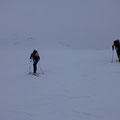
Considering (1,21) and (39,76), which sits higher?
(1,21)

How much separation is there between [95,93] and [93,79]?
2538 millimetres

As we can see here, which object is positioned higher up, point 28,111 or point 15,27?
point 15,27

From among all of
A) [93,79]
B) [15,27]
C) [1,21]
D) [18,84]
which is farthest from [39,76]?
[1,21]

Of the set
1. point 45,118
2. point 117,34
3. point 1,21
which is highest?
point 1,21

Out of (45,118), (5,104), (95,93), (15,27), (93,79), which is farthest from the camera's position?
(15,27)

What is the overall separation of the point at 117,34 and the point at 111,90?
74.0 meters

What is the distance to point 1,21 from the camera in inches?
3159

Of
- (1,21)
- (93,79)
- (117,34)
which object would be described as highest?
(1,21)

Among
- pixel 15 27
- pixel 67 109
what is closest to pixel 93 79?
pixel 67 109

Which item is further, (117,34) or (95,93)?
(117,34)

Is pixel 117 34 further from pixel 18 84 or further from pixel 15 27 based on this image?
pixel 18 84

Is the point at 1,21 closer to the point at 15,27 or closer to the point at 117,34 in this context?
the point at 15,27

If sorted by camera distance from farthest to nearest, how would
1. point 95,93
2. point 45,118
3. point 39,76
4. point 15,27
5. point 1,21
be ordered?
point 1,21 → point 15,27 → point 39,76 → point 95,93 → point 45,118

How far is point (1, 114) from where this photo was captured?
25.5 ft
